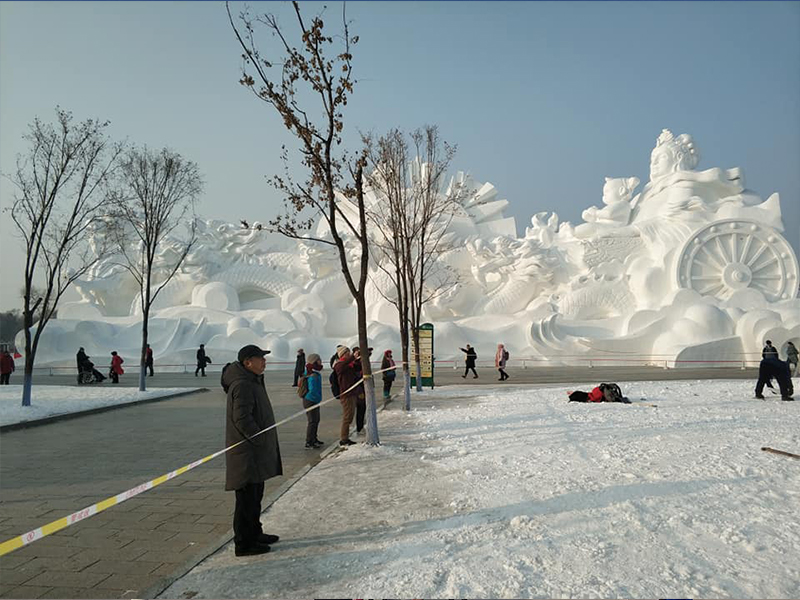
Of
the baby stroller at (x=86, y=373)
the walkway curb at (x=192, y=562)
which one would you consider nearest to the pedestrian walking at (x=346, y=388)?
the walkway curb at (x=192, y=562)

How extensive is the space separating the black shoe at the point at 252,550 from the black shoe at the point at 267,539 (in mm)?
72

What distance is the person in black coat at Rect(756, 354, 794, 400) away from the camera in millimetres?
10375

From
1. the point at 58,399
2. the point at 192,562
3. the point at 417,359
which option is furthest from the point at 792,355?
the point at 58,399

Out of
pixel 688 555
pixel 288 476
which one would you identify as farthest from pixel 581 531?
pixel 288 476

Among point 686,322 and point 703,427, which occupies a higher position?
point 686,322

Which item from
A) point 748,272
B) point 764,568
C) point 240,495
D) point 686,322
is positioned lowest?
point 764,568

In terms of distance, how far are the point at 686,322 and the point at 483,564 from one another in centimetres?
2109

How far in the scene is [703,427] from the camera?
7527 mm

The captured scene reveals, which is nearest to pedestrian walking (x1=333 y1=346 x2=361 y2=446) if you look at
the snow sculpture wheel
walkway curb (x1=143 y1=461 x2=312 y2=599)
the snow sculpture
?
walkway curb (x1=143 y1=461 x2=312 y2=599)

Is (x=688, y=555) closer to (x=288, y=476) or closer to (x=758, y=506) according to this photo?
(x=758, y=506)

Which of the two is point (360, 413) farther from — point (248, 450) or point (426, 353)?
point (426, 353)

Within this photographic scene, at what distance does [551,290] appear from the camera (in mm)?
26234

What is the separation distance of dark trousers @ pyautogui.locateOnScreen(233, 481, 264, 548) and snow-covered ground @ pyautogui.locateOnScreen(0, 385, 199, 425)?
7801 mm

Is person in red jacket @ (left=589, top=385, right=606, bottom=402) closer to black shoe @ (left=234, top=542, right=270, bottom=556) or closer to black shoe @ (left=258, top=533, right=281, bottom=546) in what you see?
black shoe @ (left=258, top=533, right=281, bottom=546)
